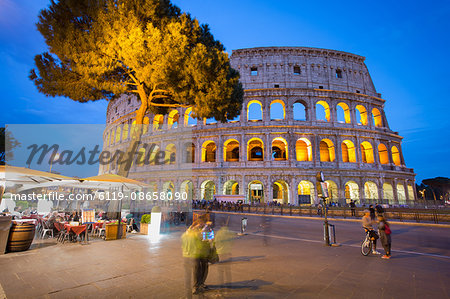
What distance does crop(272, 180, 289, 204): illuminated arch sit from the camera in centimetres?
2608

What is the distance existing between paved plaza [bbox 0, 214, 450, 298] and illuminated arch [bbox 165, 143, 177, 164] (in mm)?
23057

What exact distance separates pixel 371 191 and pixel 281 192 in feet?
34.0

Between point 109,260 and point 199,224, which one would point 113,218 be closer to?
point 109,260

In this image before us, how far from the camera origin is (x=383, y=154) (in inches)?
1100

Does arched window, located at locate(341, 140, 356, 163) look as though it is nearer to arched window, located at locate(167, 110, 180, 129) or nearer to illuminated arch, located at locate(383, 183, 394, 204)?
illuminated arch, located at locate(383, 183, 394, 204)

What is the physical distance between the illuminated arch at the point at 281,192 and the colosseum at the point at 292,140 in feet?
0.39

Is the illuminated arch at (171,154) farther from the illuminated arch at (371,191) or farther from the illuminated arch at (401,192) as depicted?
the illuminated arch at (401,192)

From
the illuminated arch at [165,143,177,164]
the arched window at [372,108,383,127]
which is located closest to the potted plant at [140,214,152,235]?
the illuminated arch at [165,143,177,164]

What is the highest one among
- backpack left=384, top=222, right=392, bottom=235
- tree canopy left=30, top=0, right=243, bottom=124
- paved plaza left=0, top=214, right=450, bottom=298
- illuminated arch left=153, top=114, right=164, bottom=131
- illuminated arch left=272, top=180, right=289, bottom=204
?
illuminated arch left=153, top=114, right=164, bottom=131

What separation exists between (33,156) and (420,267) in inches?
479

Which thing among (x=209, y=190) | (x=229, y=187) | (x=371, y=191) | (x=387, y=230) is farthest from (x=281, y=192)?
(x=387, y=230)

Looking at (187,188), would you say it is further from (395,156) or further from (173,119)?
(395,156)

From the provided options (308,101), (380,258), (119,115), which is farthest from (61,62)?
(119,115)

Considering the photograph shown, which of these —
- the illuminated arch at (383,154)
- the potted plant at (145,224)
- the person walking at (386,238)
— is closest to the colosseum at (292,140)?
the illuminated arch at (383,154)
